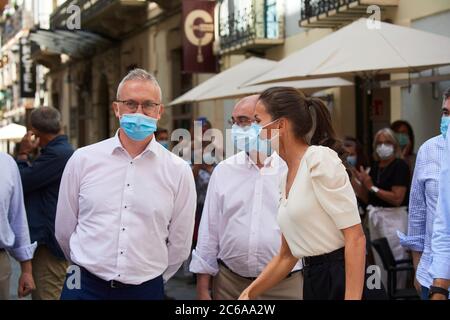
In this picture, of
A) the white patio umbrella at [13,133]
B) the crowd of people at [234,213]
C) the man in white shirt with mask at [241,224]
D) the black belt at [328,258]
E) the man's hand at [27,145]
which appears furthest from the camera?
the white patio umbrella at [13,133]

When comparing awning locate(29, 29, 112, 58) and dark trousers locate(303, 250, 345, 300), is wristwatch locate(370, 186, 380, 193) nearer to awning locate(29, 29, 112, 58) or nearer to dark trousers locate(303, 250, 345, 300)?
dark trousers locate(303, 250, 345, 300)

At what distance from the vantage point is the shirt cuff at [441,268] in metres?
3.91

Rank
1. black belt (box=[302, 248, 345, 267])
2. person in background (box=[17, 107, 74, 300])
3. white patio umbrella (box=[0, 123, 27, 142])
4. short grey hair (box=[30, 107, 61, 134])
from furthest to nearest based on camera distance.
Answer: white patio umbrella (box=[0, 123, 27, 142]), short grey hair (box=[30, 107, 61, 134]), person in background (box=[17, 107, 74, 300]), black belt (box=[302, 248, 345, 267])

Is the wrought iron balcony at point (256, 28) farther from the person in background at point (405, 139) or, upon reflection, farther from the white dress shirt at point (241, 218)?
the white dress shirt at point (241, 218)

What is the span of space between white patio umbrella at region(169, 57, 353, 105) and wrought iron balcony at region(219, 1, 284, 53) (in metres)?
3.97

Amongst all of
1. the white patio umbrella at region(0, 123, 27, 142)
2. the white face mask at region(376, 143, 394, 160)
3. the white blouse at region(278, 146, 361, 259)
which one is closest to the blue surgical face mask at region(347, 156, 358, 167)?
the white face mask at region(376, 143, 394, 160)

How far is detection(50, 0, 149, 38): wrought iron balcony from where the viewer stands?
24.9 meters

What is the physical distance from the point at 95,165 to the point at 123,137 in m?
0.23

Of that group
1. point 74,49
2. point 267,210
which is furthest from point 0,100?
point 267,210

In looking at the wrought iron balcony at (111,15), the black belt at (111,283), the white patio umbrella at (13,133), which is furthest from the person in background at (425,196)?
the wrought iron balcony at (111,15)

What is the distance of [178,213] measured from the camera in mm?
4930

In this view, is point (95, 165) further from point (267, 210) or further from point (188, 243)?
point (267, 210)

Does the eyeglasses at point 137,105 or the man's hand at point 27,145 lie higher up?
the eyeglasses at point 137,105

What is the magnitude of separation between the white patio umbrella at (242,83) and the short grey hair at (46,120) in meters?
5.28
